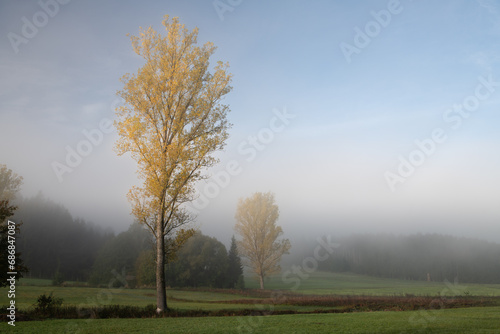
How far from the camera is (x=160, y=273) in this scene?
1672 centimetres

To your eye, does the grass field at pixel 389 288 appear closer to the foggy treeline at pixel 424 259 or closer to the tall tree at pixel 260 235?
the tall tree at pixel 260 235

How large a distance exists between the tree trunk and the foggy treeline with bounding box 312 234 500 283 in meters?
94.0

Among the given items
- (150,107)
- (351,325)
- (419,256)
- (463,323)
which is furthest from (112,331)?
(419,256)

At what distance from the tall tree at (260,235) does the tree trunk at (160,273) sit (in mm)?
32484

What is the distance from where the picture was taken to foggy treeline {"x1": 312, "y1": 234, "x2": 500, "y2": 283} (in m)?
89.9

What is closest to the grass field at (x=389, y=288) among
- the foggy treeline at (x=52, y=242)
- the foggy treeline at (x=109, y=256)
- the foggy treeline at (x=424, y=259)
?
the foggy treeline at (x=109, y=256)

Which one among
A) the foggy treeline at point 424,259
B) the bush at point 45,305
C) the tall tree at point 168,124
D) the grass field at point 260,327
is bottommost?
the foggy treeline at point 424,259

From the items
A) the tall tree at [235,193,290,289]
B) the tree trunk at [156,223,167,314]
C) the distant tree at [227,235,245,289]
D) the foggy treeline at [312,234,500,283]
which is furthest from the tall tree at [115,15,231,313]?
the foggy treeline at [312,234,500,283]

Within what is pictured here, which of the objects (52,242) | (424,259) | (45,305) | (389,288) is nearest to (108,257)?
(52,242)

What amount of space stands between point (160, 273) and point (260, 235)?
33.1 meters

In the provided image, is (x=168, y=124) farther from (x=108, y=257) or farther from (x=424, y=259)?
(x=424, y=259)

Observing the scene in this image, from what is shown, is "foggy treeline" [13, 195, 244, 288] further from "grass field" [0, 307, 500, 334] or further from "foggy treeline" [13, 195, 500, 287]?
"grass field" [0, 307, 500, 334]

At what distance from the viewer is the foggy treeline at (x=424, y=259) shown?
3538 inches

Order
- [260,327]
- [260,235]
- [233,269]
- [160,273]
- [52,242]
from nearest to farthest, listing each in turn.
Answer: [260,327] → [160,273] → [260,235] → [233,269] → [52,242]
